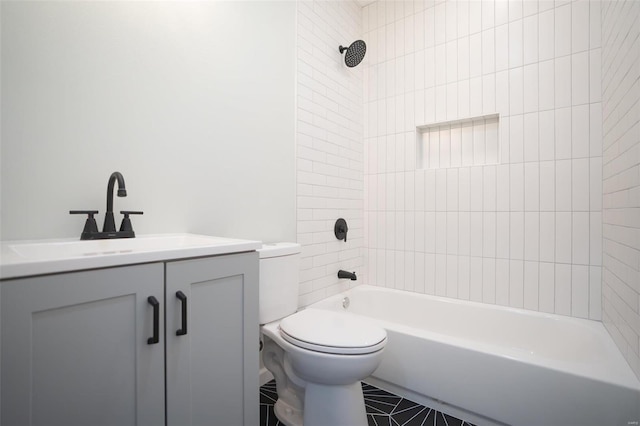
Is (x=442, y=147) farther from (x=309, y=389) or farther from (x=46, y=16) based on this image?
(x=46, y=16)

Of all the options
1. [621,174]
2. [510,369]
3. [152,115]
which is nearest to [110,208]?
[152,115]

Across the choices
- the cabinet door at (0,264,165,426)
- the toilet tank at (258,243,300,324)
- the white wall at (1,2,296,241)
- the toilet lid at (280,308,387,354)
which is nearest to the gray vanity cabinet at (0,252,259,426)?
the cabinet door at (0,264,165,426)

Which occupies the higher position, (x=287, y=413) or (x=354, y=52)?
(x=354, y=52)

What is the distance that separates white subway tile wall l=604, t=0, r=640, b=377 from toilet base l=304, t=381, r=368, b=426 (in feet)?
3.63

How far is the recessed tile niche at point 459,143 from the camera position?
2156 mm

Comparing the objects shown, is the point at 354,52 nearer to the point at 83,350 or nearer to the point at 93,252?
the point at 93,252

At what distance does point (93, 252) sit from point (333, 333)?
36.7 inches

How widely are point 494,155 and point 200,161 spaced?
1.88m

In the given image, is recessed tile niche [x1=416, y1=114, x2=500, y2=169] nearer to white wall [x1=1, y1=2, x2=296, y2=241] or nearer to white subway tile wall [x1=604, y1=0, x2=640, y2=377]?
white subway tile wall [x1=604, y1=0, x2=640, y2=377]

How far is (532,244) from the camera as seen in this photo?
1959 mm

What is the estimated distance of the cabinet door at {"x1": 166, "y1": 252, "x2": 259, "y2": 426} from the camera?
922 mm

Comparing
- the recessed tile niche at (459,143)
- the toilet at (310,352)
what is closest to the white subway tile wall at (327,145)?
the recessed tile niche at (459,143)

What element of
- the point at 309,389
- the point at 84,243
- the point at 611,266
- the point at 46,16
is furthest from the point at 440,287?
the point at 46,16

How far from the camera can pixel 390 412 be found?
1623 mm
